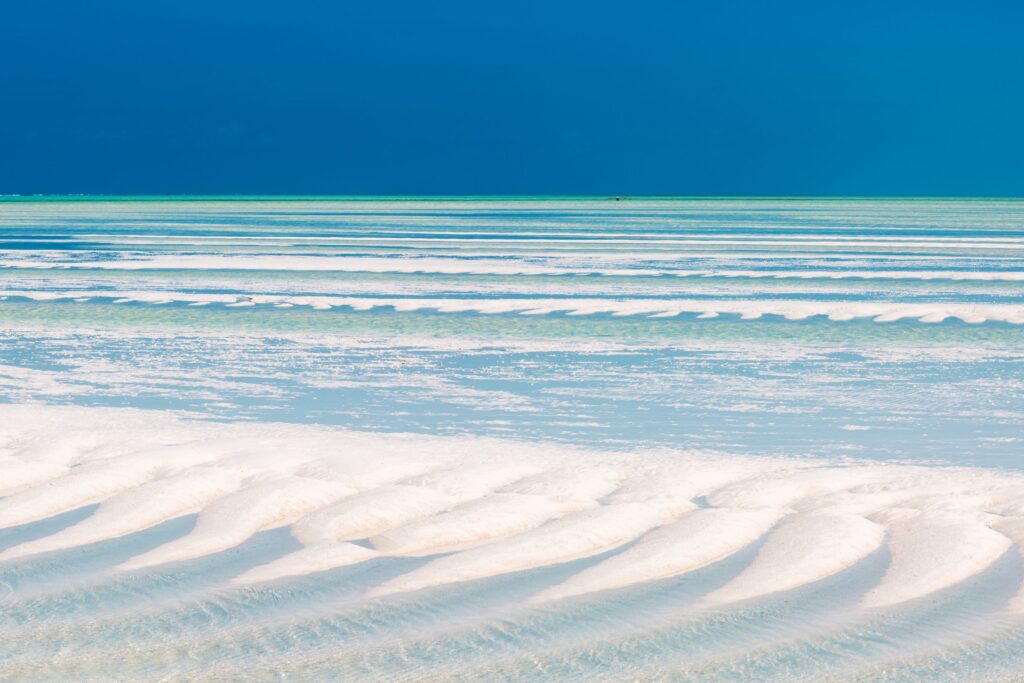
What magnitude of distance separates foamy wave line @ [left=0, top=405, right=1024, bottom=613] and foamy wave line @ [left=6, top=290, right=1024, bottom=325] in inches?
337

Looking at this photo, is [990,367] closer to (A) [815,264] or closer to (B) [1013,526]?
(B) [1013,526]

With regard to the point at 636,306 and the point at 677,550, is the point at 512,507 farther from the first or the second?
the point at 636,306

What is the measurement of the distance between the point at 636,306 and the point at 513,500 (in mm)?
10768

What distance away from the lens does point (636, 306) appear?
54.4 feet

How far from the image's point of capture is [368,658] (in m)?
4.04

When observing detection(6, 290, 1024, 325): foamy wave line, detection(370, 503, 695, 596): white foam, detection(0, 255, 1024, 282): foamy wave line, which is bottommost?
detection(370, 503, 695, 596): white foam

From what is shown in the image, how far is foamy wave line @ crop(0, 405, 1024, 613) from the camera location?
501 cm

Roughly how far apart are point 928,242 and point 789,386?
27.8m

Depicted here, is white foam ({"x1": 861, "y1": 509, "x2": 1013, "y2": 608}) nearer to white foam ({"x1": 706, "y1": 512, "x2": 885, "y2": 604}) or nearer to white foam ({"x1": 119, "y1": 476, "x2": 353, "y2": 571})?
white foam ({"x1": 706, "y1": 512, "x2": 885, "y2": 604})

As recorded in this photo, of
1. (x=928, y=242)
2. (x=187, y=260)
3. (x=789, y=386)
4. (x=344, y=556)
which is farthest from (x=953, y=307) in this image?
(x=928, y=242)

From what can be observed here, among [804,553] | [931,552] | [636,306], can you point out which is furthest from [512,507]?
[636,306]

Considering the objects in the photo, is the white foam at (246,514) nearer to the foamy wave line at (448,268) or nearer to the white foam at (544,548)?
the white foam at (544,548)

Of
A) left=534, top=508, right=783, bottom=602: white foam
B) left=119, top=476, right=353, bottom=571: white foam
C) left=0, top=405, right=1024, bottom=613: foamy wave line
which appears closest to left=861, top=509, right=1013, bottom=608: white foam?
left=0, top=405, right=1024, bottom=613: foamy wave line

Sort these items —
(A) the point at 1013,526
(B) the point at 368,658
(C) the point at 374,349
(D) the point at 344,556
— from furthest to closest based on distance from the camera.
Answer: (C) the point at 374,349 → (A) the point at 1013,526 → (D) the point at 344,556 → (B) the point at 368,658
